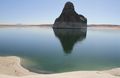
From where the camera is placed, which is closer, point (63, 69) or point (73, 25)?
point (63, 69)

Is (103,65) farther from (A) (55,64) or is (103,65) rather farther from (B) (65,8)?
(B) (65,8)

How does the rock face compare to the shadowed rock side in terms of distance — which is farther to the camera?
the rock face

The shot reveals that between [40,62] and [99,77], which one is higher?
[99,77]

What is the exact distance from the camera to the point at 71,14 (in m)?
173

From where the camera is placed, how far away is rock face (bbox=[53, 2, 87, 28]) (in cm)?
17150

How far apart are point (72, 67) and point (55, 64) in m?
2.59

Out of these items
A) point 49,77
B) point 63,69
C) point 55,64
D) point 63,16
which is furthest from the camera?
point 63,16

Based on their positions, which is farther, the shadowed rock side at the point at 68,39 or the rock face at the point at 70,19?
the rock face at the point at 70,19

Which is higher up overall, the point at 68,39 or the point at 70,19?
the point at 68,39

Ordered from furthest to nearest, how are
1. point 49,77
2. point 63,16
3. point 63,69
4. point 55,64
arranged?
point 63,16 → point 55,64 → point 63,69 → point 49,77

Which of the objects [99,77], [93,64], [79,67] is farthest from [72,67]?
[99,77]

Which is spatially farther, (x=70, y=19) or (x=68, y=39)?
(x=70, y=19)

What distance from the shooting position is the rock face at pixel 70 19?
6752 inches

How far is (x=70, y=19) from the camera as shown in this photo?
561 feet
